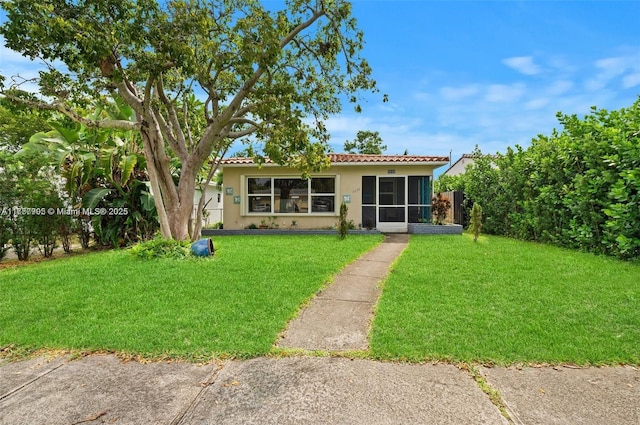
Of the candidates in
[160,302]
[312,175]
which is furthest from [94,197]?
[312,175]

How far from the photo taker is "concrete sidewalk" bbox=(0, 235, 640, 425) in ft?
8.31

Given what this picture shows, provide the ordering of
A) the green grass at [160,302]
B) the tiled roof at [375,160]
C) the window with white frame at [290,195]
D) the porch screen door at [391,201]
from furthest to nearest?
1. the window with white frame at [290,195]
2. the porch screen door at [391,201]
3. the tiled roof at [375,160]
4. the green grass at [160,302]

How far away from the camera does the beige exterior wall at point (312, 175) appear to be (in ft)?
49.9

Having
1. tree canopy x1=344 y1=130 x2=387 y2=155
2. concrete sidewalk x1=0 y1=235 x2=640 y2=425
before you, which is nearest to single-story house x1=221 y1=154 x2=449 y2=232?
concrete sidewalk x1=0 y1=235 x2=640 y2=425

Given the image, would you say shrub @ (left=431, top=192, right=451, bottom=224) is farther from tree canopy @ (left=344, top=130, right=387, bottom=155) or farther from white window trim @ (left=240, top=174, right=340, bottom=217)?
tree canopy @ (left=344, top=130, right=387, bottom=155)

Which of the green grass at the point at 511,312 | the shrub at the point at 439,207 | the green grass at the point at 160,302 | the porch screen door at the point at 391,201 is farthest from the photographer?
the shrub at the point at 439,207

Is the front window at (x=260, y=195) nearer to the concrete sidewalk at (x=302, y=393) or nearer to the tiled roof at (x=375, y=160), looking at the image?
the tiled roof at (x=375, y=160)

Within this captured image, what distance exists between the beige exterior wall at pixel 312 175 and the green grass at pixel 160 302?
6.85m

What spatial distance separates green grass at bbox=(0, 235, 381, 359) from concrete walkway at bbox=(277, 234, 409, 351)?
0.21 m

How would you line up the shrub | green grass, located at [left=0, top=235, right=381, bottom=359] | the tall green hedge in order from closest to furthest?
1. green grass, located at [left=0, top=235, right=381, bottom=359]
2. the tall green hedge
3. the shrub

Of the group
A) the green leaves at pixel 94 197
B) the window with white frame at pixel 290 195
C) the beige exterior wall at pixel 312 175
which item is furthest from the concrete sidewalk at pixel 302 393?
the window with white frame at pixel 290 195

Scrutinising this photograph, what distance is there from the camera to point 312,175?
15.4 m

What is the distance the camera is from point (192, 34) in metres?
7.51

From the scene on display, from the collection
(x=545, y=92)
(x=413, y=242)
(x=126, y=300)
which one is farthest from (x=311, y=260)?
(x=545, y=92)
